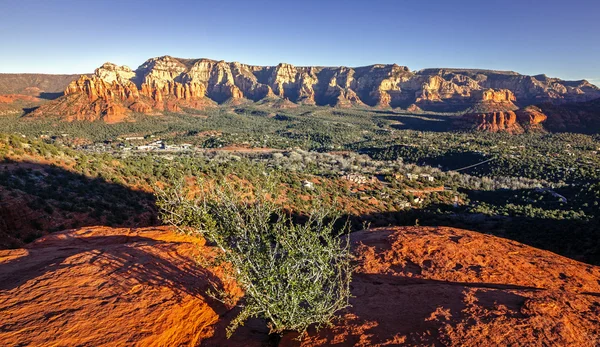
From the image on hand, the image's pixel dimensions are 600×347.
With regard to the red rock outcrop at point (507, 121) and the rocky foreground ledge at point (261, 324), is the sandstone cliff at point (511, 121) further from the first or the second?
the rocky foreground ledge at point (261, 324)

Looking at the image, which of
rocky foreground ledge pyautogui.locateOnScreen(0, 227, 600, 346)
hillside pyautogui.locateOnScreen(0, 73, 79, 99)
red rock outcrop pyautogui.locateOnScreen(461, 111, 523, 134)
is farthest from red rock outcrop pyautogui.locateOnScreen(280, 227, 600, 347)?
hillside pyautogui.locateOnScreen(0, 73, 79, 99)

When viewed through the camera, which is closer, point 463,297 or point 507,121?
point 463,297

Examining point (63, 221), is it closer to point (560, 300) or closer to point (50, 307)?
point (50, 307)

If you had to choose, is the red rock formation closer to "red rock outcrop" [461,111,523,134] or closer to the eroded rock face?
the eroded rock face

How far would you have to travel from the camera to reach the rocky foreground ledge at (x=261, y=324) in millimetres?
5969

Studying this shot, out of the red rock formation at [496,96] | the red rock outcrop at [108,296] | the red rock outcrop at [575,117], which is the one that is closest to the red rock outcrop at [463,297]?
the red rock outcrop at [108,296]

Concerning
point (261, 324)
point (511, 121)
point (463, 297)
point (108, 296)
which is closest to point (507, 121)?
point (511, 121)

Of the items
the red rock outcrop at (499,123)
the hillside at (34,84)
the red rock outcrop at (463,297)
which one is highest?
the hillside at (34,84)

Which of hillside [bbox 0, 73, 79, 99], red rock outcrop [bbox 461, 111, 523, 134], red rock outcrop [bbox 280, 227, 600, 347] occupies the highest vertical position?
hillside [bbox 0, 73, 79, 99]

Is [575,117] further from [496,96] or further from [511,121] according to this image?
[496,96]

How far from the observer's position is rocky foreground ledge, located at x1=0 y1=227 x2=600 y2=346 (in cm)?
597

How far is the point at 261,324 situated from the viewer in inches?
308

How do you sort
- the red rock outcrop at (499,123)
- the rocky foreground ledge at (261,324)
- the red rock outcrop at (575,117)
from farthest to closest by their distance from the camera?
1. the red rock outcrop at (499,123)
2. the red rock outcrop at (575,117)
3. the rocky foreground ledge at (261,324)

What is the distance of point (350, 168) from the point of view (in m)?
54.8
